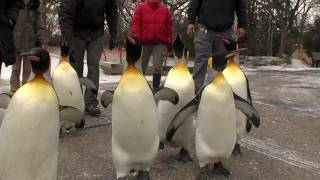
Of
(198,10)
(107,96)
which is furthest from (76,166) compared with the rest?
(198,10)

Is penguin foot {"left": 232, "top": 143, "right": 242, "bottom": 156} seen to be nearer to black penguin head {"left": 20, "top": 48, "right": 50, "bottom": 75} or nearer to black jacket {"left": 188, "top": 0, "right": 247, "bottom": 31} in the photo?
black jacket {"left": 188, "top": 0, "right": 247, "bottom": 31}

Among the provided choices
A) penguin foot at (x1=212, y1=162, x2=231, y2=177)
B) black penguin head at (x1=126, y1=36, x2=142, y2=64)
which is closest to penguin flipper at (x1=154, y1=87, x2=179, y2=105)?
black penguin head at (x1=126, y1=36, x2=142, y2=64)

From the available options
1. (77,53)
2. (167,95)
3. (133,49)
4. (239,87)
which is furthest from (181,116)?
(77,53)

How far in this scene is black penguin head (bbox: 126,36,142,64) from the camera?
3.59 meters

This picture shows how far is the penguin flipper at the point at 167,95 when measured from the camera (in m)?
3.86

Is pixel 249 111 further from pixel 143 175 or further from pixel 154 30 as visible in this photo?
pixel 154 30

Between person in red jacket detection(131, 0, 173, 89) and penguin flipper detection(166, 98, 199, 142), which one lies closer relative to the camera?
penguin flipper detection(166, 98, 199, 142)

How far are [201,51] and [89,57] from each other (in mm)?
1394

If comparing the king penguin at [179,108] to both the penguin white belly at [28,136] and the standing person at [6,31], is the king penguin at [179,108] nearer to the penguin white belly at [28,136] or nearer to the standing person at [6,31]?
the standing person at [6,31]

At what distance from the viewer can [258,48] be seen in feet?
75.0

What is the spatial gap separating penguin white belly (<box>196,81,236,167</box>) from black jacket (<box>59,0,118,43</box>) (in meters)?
2.25

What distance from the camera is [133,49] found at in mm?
3617

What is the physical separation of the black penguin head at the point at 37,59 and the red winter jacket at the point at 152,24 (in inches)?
154

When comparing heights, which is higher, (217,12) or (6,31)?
(217,12)
